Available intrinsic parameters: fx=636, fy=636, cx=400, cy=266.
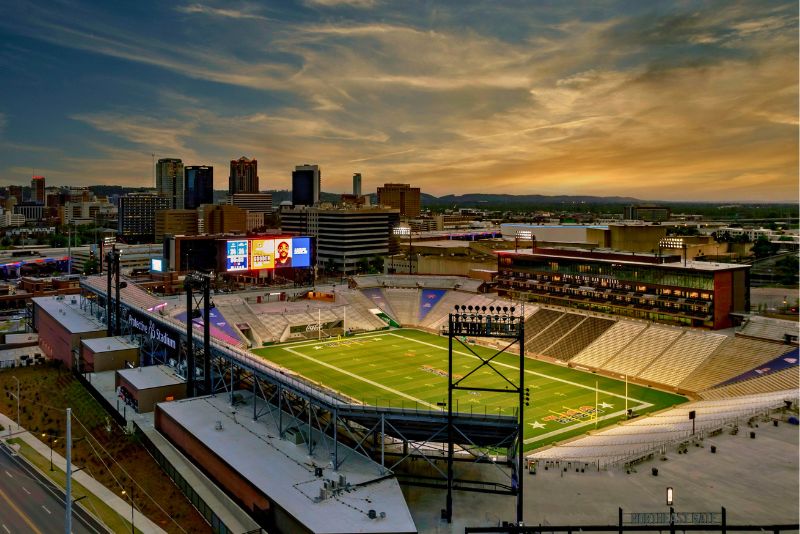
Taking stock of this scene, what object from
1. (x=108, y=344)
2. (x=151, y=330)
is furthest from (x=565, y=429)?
(x=108, y=344)

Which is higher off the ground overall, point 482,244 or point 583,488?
point 482,244

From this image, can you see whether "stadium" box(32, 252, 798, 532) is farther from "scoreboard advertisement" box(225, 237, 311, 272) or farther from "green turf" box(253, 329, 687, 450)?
"scoreboard advertisement" box(225, 237, 311, 272)

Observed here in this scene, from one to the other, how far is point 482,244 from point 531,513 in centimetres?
13961

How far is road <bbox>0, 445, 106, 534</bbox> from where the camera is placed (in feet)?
130

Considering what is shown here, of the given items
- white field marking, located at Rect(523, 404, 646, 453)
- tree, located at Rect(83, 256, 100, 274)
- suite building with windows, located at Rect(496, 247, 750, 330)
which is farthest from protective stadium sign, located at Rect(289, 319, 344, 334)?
tree, located at Rect(83, 256, 100, 274)

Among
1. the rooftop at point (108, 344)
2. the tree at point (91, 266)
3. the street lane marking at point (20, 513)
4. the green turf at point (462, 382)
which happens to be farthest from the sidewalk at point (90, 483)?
the tree at point (91, 266)

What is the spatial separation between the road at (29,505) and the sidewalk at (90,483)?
1891 millimetres

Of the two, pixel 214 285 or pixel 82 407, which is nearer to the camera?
pixel 82 407

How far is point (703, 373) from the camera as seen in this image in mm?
73750

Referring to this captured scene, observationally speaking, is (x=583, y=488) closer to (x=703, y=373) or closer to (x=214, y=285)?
(x=703, y=373)

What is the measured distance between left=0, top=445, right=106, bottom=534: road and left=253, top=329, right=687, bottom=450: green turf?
25563mm

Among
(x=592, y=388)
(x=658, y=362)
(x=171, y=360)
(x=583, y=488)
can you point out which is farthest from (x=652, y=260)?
(x=171, y=360)

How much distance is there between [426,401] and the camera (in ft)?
228

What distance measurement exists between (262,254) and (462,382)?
56706mm
